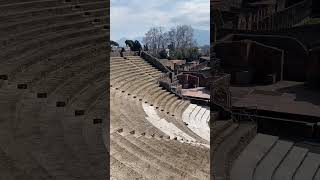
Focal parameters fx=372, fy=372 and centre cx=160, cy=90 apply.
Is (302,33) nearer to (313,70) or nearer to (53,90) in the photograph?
(313,70)

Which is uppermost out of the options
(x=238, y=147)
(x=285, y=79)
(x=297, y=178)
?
(x=285, y=79)

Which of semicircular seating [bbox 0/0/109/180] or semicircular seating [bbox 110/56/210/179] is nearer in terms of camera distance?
semicircular seating [bbox 0/0/109/180]

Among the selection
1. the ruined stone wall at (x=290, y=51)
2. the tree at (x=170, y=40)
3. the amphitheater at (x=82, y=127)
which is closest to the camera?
the ruined stone wall at (x=290, y=51)

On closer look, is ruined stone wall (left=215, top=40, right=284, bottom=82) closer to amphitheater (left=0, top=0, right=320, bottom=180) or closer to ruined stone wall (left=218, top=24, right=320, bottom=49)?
ruined stone wall (left=218, top=24, right=320, bottom=49)

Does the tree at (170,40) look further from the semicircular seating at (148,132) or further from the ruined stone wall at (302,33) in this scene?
the ruined stone wall at (302,33)

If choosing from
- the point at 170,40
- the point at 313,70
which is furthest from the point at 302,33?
the point at 170,40

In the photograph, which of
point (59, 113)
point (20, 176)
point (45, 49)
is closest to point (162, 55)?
point (45, 49)

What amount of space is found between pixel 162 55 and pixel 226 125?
25.2 metres

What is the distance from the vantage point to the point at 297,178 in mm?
3752

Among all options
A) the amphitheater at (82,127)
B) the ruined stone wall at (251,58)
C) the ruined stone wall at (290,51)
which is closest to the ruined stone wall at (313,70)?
the ruined stone wall at (290,51)

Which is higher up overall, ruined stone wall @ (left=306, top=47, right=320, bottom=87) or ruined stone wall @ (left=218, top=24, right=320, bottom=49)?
ruined stone wall @ (left=218, top=24, right=320, bottom=49)

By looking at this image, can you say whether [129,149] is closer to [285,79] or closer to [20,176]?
[20,176]

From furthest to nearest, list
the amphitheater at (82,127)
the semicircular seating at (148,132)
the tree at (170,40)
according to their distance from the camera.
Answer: the tree at (170,40) < the semicircular seating at (148,132) < the amphitheater at (82,127)

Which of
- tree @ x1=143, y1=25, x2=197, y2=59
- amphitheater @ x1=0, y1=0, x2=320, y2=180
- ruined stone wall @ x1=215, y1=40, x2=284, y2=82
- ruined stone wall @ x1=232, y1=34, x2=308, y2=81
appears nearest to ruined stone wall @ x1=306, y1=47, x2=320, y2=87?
ruined stone wall @ x1=232, y1=34, x2=308, y2=81
